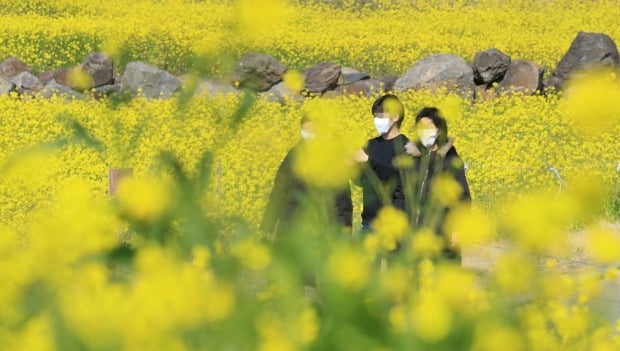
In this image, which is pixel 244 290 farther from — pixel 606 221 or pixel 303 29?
pixel 303 29

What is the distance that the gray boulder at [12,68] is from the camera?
65.8 feet

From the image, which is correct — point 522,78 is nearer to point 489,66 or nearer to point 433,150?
point 489,66

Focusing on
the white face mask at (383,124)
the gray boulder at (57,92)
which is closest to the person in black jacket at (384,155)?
the white face mask at (383,124)

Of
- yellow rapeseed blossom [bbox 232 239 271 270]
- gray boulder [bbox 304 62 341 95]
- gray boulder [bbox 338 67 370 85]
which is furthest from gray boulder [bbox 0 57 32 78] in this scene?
yellow rapeseed blossom [bbox 232 239 271 270]

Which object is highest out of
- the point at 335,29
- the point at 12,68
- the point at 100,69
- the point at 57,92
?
the point at 57,92

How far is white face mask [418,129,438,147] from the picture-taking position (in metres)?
6.05

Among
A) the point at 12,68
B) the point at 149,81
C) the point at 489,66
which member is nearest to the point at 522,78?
the point at 489,66

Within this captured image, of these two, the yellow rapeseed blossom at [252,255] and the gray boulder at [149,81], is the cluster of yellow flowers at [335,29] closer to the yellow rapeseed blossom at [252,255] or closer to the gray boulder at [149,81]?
the gray boulder at [149,81]

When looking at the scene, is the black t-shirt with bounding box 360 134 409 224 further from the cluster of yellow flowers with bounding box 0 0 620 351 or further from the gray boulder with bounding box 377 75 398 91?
the gray boulder with bounding box 377 75 398 91

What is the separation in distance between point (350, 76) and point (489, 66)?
2.46 meters

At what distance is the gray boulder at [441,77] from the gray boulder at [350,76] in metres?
0.96

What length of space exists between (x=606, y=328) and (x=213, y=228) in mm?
660

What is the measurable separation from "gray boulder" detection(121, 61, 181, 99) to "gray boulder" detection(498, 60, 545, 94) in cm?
456

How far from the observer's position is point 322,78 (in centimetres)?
1967
